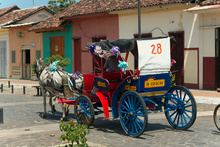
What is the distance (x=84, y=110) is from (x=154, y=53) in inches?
87.3

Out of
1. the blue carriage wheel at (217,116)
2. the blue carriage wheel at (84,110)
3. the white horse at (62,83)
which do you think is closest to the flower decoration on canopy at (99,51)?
the blue carriage wheel at (84,110)

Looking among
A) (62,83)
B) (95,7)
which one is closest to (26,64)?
(95,7)

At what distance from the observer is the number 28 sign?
8.51m

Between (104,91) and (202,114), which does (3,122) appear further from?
(202,114)

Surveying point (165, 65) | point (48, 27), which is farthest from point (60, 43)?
point (165, 65)

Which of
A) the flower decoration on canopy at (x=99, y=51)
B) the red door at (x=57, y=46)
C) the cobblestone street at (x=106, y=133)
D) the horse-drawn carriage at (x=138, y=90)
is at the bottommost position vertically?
the cobblestone street at (x=106, y=133)

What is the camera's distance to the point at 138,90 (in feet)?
27.9

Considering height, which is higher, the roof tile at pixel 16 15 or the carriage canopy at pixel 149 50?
the roof tile at pixel 16 15

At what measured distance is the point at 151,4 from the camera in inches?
798

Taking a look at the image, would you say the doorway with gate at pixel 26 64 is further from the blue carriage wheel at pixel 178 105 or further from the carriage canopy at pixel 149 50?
the blue carriage wheel at pixel 178 105

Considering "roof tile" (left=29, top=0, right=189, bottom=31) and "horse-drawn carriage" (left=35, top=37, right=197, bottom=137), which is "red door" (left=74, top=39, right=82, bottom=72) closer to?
"roof tile" (left=29, top=0, right=189, bottom=31)

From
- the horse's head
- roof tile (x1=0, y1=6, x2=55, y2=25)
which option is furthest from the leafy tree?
the horse's head

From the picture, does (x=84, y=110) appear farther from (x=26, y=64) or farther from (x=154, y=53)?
(x=26, y=64)

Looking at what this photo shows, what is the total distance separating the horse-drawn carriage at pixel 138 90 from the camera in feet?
27.7
